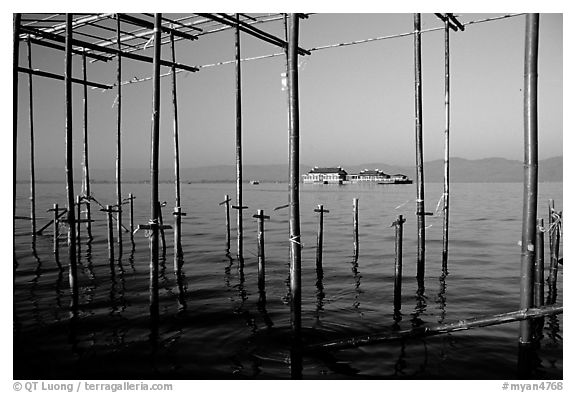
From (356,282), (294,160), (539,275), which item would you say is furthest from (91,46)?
(539,275)

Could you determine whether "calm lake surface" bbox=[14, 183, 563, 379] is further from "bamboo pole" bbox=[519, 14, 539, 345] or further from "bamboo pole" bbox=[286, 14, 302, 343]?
"bamboo pole" bbox=[519, 14, 539, 345]

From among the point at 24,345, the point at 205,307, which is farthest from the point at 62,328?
the point at 205,307

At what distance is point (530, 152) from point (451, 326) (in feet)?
9.84

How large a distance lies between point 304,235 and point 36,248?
14.9 m

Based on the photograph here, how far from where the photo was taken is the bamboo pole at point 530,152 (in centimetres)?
647

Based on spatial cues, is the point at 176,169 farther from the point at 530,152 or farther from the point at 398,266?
the point at 530,152

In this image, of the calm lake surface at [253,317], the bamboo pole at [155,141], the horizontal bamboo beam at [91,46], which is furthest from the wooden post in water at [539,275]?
the horizontal bamboo beam at [91,46]

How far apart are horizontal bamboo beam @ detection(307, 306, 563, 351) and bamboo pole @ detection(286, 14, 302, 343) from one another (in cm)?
84

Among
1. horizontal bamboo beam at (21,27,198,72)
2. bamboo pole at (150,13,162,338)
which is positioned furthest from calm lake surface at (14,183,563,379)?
horizontal bamboo beam at (21,27,198,72)

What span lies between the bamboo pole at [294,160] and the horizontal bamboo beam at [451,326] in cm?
84

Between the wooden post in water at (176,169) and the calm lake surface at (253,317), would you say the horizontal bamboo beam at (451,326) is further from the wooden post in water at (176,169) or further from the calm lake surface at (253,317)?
the wooden post in water at (176,169)

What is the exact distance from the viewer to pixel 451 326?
6668 mm

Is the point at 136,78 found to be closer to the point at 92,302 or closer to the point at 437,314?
the point at 92,302
